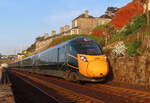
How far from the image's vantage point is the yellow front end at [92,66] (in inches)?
472

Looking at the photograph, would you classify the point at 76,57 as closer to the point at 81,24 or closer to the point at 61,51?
the point at 61,51

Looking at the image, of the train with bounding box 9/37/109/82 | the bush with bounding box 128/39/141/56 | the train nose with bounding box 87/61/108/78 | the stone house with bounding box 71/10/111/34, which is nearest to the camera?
the train nose with bounding box 87/61/108/78

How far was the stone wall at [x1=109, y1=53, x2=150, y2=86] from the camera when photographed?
43.0 ft

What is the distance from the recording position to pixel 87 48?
13.2m

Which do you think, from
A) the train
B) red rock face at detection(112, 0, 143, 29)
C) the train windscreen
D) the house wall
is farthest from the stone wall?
the house wall

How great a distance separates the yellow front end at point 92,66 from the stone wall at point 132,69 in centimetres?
261

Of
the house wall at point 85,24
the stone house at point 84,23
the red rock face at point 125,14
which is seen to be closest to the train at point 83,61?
the red rock face at point 125,14

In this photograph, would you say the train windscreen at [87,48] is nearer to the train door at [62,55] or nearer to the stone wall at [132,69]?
the train door at [62,55]

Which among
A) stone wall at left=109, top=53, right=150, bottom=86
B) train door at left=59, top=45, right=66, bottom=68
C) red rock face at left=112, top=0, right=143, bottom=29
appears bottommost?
stone wall at left=109, top=53, right=150, bottom=86

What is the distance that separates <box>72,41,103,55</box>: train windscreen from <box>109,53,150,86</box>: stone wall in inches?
108

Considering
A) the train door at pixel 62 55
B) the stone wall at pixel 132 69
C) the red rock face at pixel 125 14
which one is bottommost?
the stone wall at pixel 132 69

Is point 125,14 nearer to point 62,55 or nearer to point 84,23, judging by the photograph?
point 84,23

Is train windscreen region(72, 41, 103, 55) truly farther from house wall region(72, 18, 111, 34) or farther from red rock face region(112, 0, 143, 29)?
house wall region(72, 18, 111, 34)

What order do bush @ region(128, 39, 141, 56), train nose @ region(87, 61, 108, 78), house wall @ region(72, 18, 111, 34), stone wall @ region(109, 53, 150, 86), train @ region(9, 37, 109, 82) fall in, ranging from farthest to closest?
house wall @ region(72, 18, 111, 34), bush @ region(128, 39, 141, 56), stone wall @ region(109, 53, 150, 86), train @ region(9, 37, 109, 82), train nose @ region(87, 61, 108, 78)
